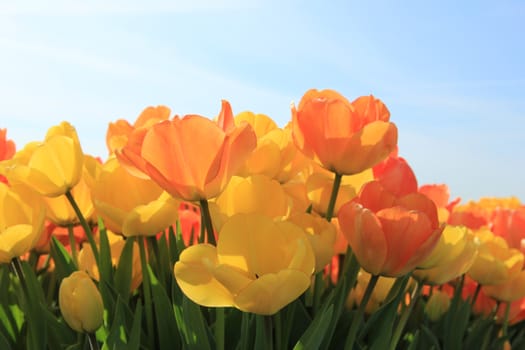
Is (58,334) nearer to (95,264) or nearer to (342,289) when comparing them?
(95,264)

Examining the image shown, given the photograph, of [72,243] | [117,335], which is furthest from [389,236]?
[72,243]

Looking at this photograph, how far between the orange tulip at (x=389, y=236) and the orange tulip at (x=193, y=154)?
6.4 inches

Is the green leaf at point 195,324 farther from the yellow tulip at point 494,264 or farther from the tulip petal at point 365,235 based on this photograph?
the yellow tulip at point 494,264

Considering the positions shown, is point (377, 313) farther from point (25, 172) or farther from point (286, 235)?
point (25, 172)

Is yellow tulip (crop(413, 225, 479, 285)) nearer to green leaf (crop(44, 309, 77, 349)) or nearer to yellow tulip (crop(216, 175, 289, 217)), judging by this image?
yellow tulip (crop(216, 175, 289, 217))

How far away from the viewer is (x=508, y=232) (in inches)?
67.2

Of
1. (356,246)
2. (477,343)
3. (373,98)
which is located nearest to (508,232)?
(477,343)

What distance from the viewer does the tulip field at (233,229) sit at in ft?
2.20

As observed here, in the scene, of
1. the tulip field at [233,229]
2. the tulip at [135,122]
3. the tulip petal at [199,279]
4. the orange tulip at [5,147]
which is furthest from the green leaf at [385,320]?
the orange tulip at [5,147]

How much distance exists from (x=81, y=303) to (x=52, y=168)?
22 centimetres

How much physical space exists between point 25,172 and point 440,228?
24.2 inches

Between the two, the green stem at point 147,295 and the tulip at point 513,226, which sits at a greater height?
the tulip at point 513,226

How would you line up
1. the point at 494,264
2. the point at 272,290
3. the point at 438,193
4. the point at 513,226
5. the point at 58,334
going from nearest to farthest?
the point at 272,290
the point at 58,334
the point at 438,193
the point at 494,264
the point at 513,226

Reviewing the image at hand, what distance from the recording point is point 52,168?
3.02ft
